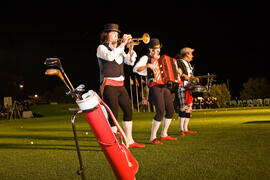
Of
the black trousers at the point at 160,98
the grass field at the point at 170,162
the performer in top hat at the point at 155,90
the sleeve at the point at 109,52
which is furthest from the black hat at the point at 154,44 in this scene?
the grass field at the point at 170,162

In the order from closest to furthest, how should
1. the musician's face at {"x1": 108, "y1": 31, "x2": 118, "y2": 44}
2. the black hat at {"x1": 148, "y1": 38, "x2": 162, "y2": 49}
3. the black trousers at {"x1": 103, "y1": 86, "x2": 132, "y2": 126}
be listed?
the musician's face at {"x1": 108, "y1": 31, "x2": 118, "y2": 44} < the black trousers at {"x1": 103, "y1": 86, "x2": 132, "y2": 126} < the black hat at {"x1": 148, "y1": 38, "x2": 162, "y2": 49}

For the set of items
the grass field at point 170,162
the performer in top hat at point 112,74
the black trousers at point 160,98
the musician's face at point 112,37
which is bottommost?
the grass field at point 170,162

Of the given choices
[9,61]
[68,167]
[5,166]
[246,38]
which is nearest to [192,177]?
[68,167]

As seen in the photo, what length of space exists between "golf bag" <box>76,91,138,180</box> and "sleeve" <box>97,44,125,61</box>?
203 centimetres

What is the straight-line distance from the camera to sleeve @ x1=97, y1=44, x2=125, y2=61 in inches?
190

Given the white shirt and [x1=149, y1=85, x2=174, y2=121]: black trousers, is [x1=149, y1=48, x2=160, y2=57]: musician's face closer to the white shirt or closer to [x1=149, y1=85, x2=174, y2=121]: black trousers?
[x1=149, y1=85, x2=174, y2=121]: black trousers

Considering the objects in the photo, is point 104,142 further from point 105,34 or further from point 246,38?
point 246,38

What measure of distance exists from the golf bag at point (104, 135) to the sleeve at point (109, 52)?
6.65 feet

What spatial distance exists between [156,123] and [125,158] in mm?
4381

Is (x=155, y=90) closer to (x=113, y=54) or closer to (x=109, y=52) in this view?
(x=109, y=52)

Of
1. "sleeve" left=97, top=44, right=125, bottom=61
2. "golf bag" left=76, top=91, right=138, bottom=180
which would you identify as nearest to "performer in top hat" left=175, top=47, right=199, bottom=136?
"sleeve" left=97, top=44, right=125, bottom=61

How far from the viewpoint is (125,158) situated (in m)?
2.87

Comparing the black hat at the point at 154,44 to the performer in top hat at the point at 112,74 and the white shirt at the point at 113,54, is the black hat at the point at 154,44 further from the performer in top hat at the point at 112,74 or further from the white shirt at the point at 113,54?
the performer in top hat at the point at 112,74

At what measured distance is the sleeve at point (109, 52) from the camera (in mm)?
4832
